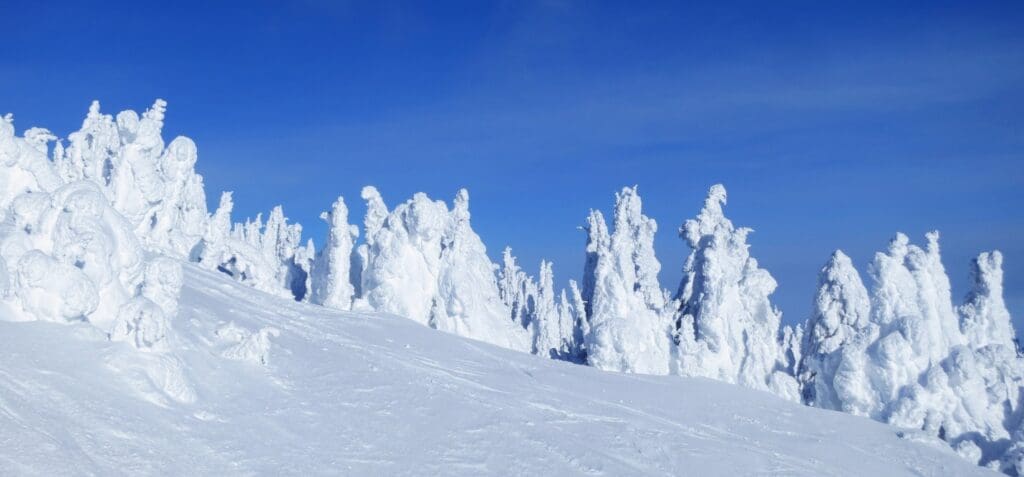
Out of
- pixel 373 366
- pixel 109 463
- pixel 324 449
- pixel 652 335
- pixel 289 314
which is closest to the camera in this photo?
pixel 109 463

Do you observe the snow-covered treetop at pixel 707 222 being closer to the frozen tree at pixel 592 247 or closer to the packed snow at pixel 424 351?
the packed snow at pixel 424 351

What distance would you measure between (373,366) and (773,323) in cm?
2568

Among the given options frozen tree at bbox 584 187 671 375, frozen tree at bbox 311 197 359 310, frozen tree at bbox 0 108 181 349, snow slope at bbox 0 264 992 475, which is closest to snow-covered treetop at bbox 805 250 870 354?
frozen tree at bbox 584 187 671 375

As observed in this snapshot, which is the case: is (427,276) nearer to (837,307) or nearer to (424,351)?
(424,351)

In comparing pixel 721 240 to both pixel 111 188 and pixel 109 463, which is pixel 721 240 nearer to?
pixel 111 188

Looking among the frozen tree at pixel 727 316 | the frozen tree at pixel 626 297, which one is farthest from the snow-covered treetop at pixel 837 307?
the frozen tree at pixel 626 297

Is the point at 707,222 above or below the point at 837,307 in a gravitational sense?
above

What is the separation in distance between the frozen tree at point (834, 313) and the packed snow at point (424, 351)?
118 millimetres

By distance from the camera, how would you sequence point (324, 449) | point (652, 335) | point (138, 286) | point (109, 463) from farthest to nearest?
point (652, 335) → point (138, 286) → point (324, 449) → point (109, 463)

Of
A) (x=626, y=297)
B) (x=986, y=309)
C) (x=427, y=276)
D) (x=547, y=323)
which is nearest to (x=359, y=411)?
(x=427, y=276)

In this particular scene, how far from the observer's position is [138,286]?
79.1ft

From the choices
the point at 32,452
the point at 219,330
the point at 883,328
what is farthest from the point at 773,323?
the point at 32,452

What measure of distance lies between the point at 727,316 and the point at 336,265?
67.7 feet

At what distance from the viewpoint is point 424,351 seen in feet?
102
